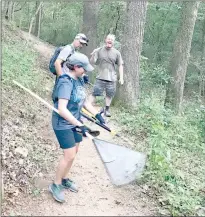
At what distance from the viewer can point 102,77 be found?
32.0 feet

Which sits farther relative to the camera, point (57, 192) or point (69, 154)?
point (57, 192)

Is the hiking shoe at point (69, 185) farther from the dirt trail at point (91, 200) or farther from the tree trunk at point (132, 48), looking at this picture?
the tree trunk at point (132, 48)

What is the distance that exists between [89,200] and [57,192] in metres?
0.55

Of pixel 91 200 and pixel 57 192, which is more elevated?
pixel 57 192

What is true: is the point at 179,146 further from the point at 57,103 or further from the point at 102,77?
the point at 57,103

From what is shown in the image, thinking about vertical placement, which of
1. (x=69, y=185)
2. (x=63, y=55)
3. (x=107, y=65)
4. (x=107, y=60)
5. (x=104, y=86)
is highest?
(x=63, y=55)

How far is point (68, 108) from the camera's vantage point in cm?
530

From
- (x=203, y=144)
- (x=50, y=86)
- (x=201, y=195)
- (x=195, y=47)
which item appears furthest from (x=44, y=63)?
(x=195, y=47)

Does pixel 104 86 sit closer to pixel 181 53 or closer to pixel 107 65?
pixel 107 65

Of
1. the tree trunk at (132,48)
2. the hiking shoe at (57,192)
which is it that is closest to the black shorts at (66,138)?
the hiking shoe at (57,192)

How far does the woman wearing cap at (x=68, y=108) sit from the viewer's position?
16.6 feet

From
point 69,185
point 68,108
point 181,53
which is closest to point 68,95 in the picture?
point 68,108

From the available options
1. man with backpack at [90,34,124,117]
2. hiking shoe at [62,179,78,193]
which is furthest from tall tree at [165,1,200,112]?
hiking shoe at [62,179,78,193]

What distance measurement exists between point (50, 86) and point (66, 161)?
7271mm
